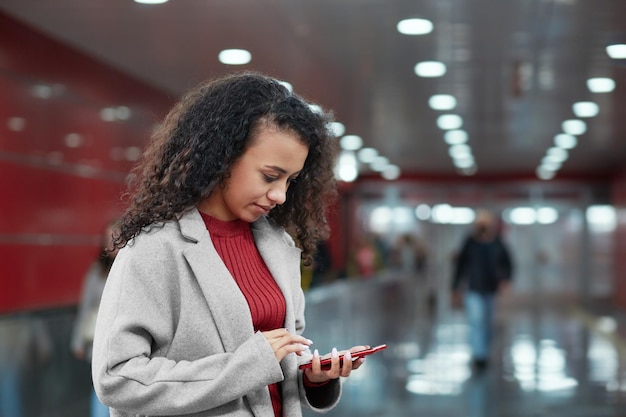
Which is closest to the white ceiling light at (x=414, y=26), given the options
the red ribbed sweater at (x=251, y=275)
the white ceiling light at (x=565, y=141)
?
the red ribbed sweater at (x=251, y=275)

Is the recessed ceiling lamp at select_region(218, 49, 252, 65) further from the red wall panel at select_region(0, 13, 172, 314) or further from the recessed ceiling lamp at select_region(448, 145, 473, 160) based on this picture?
the recessed ceiling lamp at select_region(448, 145, 473, 160)

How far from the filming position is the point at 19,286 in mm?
8477

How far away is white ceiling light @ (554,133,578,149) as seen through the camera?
1822 cm

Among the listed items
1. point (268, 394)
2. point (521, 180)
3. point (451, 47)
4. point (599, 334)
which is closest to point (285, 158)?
point (268, 394)

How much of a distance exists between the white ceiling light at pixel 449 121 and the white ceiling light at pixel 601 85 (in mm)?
2967

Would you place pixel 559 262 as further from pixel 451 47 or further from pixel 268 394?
pixel 268 394

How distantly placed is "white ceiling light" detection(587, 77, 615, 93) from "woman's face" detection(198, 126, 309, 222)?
10250 millimetres

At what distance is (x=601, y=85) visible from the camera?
12172 mm

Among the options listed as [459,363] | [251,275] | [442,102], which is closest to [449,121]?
[442,102]

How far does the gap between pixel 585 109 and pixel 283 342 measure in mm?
13188

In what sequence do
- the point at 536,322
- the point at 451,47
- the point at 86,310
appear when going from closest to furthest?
the point at 86,310 < the point at 451,47 < the point at 536,322

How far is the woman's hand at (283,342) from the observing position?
81.5 inches

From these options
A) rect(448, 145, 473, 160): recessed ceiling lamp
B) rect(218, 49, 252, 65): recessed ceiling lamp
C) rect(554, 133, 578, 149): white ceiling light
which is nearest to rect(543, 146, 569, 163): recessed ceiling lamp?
rect(554, 133, 578, 149): white ceiling light

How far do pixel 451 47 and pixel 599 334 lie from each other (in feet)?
30.6
